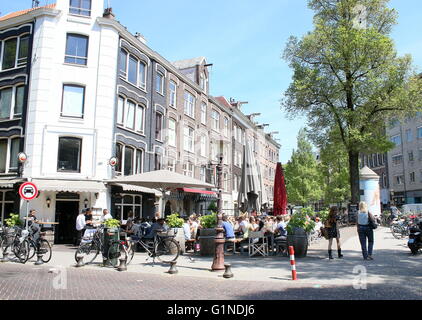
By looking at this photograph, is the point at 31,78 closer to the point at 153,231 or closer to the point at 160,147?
the point at 160,147

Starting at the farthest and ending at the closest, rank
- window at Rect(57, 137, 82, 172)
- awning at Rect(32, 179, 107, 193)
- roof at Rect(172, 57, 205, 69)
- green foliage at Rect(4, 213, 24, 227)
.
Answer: roof at Rect(172, 57, 205, 69)
window at Rect(57, 137, 82, 172)
awning at Rect(32, 179, 107, 193)
green foliage at Rect(4, 213, 24, 227)

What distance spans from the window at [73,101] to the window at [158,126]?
20.8 ft

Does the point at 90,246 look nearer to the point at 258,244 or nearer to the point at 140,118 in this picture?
the point at 258,244

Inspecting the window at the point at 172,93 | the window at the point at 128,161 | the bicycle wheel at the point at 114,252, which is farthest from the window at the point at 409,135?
the bicycle wheel at the point at 114,252

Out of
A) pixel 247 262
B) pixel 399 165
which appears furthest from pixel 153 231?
pixel 399 165

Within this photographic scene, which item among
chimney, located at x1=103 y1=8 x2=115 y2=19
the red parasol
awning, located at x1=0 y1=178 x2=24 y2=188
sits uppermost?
chimney, located at x1=103 y1=8 x2=115 y2=19

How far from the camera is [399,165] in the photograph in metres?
46.8

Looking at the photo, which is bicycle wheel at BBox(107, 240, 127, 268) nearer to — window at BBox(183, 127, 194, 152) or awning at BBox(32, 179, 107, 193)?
awning at BBox(32, 179, 107, 193)

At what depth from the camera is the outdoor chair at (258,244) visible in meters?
12.0

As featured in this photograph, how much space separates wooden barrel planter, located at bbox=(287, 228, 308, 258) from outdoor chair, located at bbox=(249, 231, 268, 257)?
892mm

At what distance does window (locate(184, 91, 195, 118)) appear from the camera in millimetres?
29469

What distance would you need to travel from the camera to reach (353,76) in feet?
74.5


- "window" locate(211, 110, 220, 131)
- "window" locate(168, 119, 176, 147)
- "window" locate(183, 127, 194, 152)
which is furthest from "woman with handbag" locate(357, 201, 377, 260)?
"window" locate(211, 110, 220, 131)

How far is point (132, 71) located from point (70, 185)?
8.61 m
